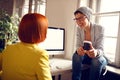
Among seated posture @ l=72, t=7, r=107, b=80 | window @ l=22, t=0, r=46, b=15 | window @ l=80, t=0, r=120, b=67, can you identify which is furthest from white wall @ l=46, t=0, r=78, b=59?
seated posture @ l=72, t=7, r=107, b=80

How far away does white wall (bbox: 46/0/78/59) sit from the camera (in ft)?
9.38

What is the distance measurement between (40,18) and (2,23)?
3.67 feet

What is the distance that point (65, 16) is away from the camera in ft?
9.64

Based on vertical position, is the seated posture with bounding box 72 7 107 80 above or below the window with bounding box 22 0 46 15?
below

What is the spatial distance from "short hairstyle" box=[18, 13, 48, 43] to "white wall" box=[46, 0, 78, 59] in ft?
5.58

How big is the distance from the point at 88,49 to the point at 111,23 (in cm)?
82

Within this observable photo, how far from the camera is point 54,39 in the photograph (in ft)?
8.23

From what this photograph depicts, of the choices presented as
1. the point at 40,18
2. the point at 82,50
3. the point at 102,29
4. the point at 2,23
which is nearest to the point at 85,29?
the point at 102,29

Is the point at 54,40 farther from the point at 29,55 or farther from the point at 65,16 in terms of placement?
the point at 29,55

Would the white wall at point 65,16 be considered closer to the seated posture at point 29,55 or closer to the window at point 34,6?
the window at point 34,6

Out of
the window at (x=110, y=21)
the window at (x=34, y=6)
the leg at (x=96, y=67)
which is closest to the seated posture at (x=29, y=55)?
the leg at (x=96, y=67)

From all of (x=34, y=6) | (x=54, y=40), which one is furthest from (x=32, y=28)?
(x=34, y=6)

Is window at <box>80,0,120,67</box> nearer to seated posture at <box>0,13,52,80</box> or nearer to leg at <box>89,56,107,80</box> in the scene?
leg at <box>89,56,107,80</box>

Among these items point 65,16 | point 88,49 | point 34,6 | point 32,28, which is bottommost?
point 88,49
